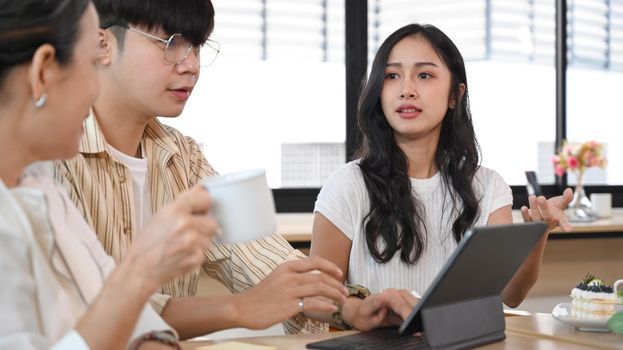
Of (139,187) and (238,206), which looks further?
(139,187)

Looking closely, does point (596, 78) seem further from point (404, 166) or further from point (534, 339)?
point (534, 339)

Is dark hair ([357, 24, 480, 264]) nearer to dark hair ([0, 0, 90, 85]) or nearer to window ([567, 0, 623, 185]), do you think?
dark hair ([0, 0, 90, 85])

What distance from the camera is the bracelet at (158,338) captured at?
4.45ft

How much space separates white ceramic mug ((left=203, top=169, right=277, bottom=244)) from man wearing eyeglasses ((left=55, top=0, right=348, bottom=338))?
428 millimetres

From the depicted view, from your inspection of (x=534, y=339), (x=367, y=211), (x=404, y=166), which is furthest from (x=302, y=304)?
(x=404, y=166)

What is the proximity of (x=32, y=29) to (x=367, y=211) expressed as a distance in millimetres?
1434

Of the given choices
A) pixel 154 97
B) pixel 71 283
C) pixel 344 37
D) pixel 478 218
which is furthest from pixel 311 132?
pixel 71 283

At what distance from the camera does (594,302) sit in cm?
175

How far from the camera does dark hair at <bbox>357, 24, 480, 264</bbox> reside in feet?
7.83

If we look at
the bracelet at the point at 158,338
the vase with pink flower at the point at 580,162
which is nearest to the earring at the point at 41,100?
the bracelet at the point at 158,338

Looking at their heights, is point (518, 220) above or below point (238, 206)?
below

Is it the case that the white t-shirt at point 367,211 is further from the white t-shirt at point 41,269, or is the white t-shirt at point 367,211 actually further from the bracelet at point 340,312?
the white t-shirt at point 41,269

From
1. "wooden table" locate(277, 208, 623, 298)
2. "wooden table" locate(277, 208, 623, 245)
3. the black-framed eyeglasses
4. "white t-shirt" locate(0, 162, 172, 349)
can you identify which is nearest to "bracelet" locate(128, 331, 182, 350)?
"white t-shirt" locate(0, 162, 172, 349)

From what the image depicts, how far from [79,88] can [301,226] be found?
2564 mm
